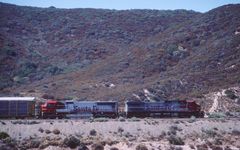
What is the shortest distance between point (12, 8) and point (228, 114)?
99.8m

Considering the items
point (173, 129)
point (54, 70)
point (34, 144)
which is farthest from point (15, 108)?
point (54, 70)

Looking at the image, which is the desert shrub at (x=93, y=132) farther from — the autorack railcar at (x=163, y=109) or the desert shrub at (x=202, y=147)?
the autorack railcar at (x=163, y=109)

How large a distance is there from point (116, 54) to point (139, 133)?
65.4m

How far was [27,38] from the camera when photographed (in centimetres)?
11738

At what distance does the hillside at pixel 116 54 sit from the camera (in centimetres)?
7331

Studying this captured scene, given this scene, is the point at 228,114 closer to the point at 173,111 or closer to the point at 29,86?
the point at 173,111

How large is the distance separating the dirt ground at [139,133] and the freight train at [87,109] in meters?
8.15

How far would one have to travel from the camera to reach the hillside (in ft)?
241

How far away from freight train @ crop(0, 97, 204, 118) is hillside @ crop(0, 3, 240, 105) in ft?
37.3

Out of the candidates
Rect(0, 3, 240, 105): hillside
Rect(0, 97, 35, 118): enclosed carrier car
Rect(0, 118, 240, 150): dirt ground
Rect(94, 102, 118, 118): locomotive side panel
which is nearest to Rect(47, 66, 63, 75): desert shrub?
Rect(0, 3, 240, 105): hillside

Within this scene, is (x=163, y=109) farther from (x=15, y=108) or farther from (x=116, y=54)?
(x=116, y=54)

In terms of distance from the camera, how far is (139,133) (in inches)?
1497

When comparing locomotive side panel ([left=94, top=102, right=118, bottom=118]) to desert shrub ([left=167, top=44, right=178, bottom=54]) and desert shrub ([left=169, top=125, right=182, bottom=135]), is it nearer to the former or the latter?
desert shrub ([left=169, top=125, right=182, bottom=135])

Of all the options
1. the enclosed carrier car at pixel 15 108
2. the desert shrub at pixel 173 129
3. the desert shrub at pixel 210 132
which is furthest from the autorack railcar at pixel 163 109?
the desert shrub at pixel 210 132
